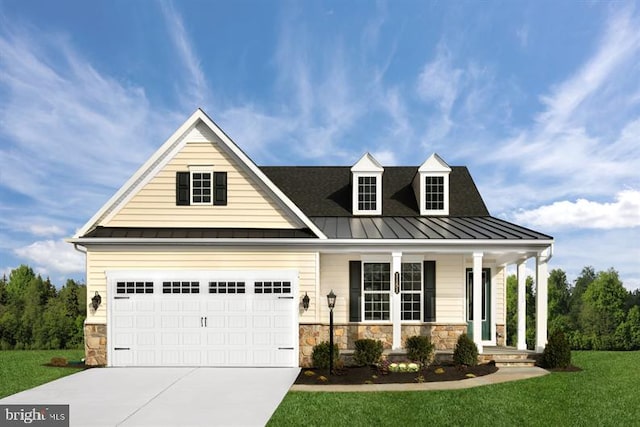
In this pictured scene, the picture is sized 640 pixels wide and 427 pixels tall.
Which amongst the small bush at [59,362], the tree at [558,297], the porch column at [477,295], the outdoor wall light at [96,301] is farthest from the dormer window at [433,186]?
the tree at [558,297]

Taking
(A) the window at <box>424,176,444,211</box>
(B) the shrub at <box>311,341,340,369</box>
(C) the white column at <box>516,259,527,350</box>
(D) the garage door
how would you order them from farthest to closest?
(A) the window at <box>424,176,444,211</box> → (C) the white column at <box>516,259,527,350</box> → (D) the garage door → (B) the shrub at <box>311,341,340,369</box>

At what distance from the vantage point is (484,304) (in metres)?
18.2

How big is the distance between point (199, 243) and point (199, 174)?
91.0 inches

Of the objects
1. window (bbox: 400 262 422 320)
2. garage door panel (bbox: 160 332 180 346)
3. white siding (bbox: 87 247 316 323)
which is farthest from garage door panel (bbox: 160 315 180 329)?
window (bbox: 400 262 422 320)

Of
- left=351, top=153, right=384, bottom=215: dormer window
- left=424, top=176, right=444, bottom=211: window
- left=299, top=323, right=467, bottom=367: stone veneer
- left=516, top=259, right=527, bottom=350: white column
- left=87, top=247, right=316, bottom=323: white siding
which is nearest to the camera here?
left=87, top=247, right=316, bottom=323: white siding

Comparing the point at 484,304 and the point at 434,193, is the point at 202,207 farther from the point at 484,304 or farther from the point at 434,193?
the point at 484,304

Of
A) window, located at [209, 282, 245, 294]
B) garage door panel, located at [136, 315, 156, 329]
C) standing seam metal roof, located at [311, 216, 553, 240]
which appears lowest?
garage door panel, located at [136, 315, 156, 329]

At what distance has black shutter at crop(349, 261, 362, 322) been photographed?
1658 centimetres

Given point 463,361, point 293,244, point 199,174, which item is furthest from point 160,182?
point 463,361

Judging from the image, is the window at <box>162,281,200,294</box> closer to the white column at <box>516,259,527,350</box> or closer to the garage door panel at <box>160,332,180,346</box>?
the garage door panel at <box>160,332,180,346</box>

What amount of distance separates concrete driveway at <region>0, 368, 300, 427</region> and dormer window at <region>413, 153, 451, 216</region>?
8.25 m

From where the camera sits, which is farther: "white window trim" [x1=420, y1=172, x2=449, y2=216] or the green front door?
"white window trim" [x1=420, y1=172, x2=449, y2=216]

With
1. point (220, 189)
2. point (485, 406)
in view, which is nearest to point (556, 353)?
point (485, 406)

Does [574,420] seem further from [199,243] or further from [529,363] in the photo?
[199,243]
